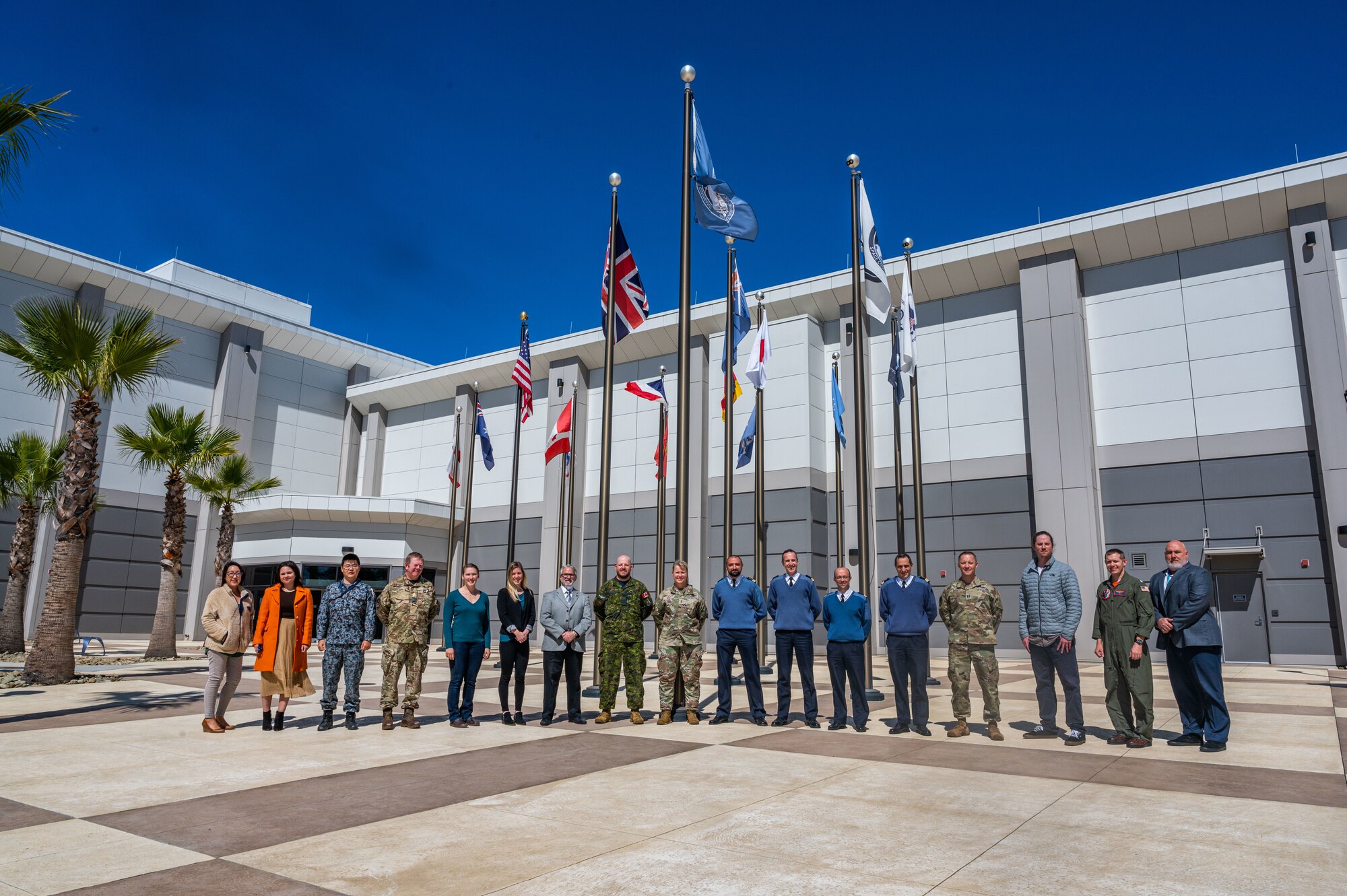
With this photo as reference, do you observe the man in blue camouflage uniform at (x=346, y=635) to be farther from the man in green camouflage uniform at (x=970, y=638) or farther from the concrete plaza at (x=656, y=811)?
the man in green camouflage uniform at (x=970, y=638)

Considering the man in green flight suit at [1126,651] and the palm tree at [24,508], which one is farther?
the palm tree at [24,508]

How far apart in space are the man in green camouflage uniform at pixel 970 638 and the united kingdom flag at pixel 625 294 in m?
6.32

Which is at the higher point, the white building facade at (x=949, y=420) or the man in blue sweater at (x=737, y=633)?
the white building facade at (x=949, y=420)

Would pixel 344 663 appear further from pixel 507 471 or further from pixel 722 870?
pixel 507 471

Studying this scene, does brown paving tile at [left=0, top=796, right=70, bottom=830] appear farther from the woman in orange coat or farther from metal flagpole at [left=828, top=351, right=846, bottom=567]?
metal flagpole at [left=828, top=351, right=846, bottom=567]

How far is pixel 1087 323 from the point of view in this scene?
26.1 metres

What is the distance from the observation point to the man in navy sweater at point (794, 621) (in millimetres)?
9977

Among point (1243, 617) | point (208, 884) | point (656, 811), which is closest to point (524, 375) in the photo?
point (656, 811)

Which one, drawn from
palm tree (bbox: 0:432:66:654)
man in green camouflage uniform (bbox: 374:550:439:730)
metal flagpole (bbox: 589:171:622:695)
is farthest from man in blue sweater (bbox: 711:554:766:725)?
palm tree (bbox: 0:432:66:654)

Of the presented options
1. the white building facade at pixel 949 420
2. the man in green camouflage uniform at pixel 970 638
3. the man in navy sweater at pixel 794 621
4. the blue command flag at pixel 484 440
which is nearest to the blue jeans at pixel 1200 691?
the man in green camouflage uniform at pixel 970 638

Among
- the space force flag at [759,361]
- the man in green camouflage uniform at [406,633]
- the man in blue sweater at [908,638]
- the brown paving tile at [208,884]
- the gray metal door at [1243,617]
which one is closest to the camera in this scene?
the brown paving tile at [208,884]

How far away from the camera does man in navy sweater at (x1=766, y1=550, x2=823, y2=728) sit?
9.98 m

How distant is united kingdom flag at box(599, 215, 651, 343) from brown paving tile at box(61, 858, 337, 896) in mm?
9884

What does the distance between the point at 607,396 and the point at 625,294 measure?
2.13 meters
